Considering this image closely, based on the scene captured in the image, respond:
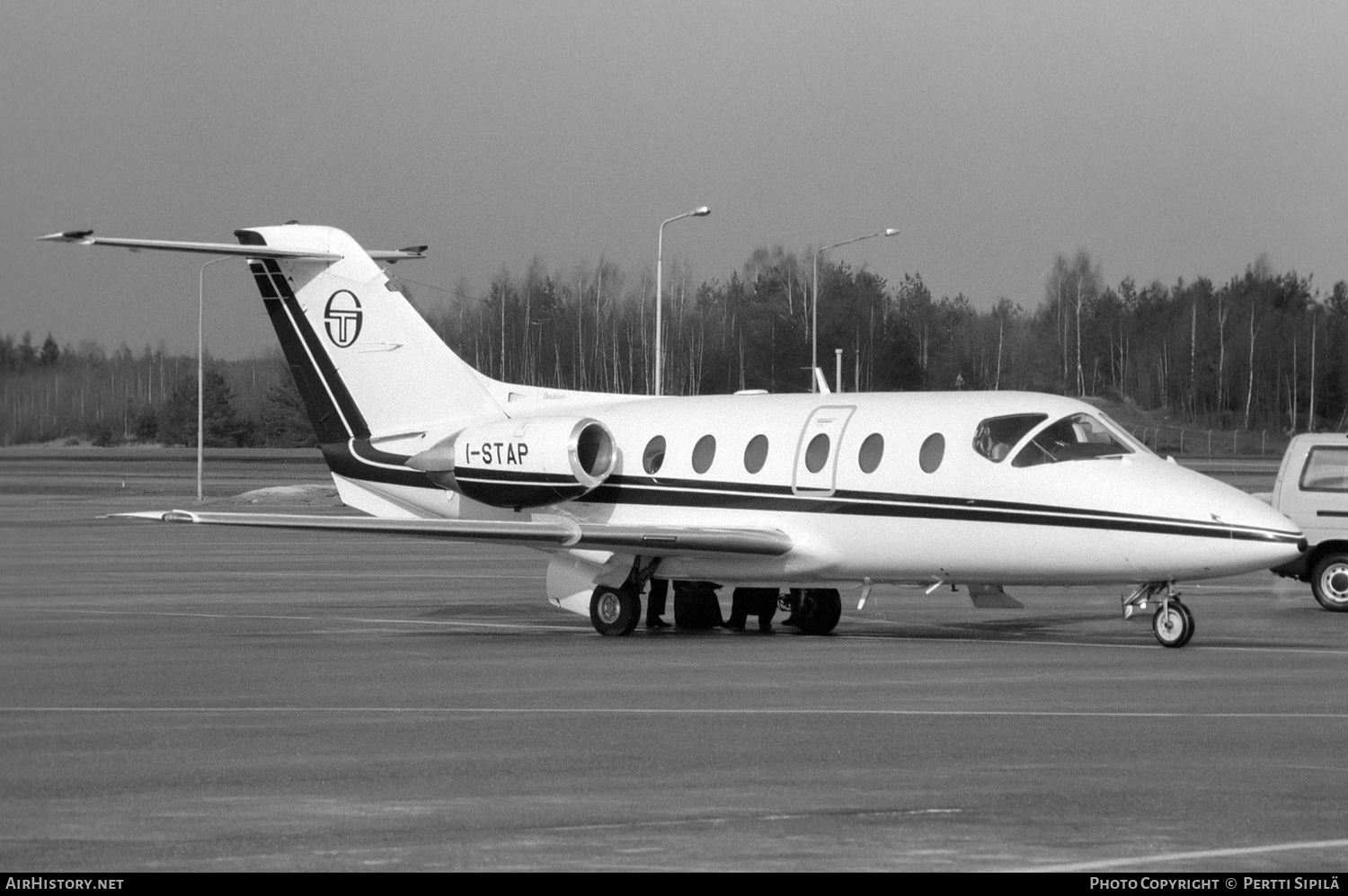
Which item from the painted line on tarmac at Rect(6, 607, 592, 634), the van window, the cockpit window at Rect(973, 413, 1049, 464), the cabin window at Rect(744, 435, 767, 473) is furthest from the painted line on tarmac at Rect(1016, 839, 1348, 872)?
the van window

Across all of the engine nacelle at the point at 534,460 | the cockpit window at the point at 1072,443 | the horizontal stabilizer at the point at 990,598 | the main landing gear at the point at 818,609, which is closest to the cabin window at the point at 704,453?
the engine nacelle at the point at 534,460

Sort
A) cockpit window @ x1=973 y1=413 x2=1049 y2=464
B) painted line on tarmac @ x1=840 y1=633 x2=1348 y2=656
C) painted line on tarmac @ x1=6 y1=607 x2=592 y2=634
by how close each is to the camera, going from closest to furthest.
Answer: painted line on tarmac @ x1=840 y1=633 x2=1348 y2=656 < cockpit window @ x1=973 y1=413 x2=1049 y2=464 < painted line on tarmac @ x1=6 y1=607 x2=592 y2=634

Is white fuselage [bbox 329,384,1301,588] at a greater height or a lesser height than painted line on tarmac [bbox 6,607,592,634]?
greater

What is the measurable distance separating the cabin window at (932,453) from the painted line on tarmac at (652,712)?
600 centimetres

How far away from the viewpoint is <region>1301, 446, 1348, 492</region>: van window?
24.7m

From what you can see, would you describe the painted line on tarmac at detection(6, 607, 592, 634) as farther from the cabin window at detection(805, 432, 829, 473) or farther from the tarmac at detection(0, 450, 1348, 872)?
the cabin window at detection(805, 432, 829, 473)

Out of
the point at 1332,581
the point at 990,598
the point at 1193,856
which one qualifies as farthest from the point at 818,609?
the point at 1193,856

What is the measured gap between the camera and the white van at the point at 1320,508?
79.8ft

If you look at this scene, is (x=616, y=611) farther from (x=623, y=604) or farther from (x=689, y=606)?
(x=689, y=606)

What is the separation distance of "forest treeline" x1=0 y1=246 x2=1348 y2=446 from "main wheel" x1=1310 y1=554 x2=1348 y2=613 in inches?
603

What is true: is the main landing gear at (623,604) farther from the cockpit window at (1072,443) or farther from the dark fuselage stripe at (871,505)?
the cockpit window at (1072,443)

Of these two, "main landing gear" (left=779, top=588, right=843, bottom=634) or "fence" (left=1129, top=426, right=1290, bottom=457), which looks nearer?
"main landing gear" (left=779, top=588, right=843, bottom=634)

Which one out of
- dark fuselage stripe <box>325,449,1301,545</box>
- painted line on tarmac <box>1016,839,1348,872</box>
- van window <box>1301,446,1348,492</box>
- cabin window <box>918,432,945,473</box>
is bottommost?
painted line on tarmac <box>1016,839,1348,872</box>

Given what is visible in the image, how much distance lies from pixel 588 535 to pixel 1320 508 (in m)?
10.8
